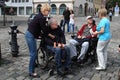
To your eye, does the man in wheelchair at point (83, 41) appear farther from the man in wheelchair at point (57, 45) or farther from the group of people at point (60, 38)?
the man in wheelchair at point (57, 45)

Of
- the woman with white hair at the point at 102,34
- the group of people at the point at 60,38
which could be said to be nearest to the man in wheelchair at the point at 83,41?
the group of people at the point at 60,38

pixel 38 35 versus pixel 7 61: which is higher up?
pixel 38 35

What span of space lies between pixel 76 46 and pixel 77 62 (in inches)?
18.5

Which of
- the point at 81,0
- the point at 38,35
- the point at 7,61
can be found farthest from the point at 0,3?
the point at 81,0

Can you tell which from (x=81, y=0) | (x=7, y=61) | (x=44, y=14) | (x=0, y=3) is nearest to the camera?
(x=44, y=14)

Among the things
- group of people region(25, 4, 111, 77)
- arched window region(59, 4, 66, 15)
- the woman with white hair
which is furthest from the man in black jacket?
arched window region(59, 4, 66, 15)

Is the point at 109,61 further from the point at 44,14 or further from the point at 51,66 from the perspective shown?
the point at 44,14

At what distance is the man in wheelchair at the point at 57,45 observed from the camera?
7312mm

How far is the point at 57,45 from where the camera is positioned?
25.2ft

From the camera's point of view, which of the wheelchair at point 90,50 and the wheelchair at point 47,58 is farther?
the wheelchair at point 90,50

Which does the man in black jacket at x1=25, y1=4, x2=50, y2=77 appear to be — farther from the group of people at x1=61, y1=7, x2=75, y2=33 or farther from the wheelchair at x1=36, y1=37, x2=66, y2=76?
the group of people at x1=61, y1=7, x2=75, y2=33

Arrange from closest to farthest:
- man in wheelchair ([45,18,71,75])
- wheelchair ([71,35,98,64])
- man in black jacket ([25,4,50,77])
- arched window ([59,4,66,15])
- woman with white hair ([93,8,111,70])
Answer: man in black jacket ([25,4,50,77]) → man in wheelchair ([45,18,71,75]) → woman with white hair ([93,8,111,70]) → wheelchair ([71,35,98,64]) → arched window ([59,4,66,15])

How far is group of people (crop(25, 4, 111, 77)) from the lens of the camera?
7.07 metres

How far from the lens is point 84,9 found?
222 feet
